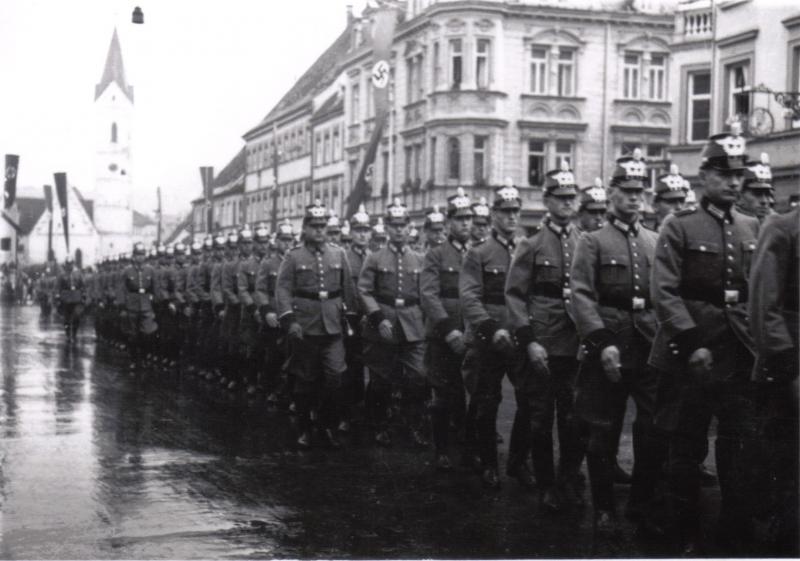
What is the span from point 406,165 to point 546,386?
3728 cm

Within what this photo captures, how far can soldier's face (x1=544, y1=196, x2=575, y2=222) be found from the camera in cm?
827

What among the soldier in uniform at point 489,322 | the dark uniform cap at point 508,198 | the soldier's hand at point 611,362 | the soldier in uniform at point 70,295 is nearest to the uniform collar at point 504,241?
the soldier in uniform at point 489,322

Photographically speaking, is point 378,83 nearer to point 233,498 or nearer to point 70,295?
point 70,295

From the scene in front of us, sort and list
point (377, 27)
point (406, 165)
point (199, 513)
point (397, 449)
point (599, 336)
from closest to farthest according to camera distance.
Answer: point (599, 336)
point (199, 513)
point (397, 449)
point (377, 27)
point (406, 165)

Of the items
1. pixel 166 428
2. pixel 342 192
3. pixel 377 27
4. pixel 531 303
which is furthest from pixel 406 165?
pixel 531 303

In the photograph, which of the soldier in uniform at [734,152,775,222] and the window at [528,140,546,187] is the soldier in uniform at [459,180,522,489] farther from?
the window at [528,140,546,187]

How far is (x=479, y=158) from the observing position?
4216 centimetres

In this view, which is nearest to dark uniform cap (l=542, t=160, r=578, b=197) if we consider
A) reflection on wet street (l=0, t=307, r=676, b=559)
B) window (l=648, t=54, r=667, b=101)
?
reflection on wet street (l=0, t=307, r=676, b=559)

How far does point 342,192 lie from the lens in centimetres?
4662

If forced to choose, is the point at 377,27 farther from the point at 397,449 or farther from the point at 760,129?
the point at 397,449

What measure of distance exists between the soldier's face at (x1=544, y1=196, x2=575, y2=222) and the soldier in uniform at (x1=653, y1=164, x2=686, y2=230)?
2.93ft

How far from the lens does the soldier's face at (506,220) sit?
29.9 feet

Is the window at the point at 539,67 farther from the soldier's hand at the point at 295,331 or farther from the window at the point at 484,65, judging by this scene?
the soldier's hand at the point at 295,331

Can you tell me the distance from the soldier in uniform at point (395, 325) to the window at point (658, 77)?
110 feet
